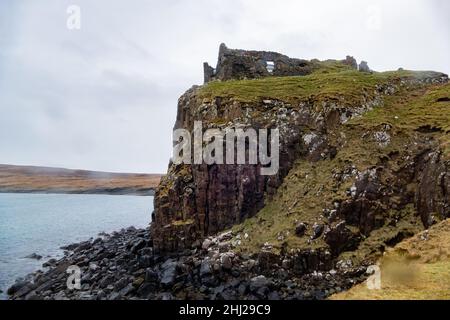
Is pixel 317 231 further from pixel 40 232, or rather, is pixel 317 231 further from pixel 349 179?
pixel 40 232

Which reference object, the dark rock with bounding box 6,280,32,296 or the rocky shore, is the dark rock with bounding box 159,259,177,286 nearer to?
the rocky shore

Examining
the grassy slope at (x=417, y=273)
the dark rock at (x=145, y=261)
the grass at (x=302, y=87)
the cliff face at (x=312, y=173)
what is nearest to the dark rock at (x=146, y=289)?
the dark rock at (x=145, y=261)

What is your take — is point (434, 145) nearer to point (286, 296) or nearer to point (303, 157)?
point (303, 157)

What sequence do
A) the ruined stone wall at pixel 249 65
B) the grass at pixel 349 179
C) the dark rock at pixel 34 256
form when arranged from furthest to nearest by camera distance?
1. the ruined stone wall at pixel 249 65
2. the dark rock at pixel 34 256
3. the grass at pixel 349 179

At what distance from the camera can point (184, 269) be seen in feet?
114

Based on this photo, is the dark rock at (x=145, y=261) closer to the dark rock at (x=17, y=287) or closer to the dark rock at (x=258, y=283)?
the dark rock at (x=17, y=287)

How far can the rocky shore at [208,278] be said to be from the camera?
30703 mm

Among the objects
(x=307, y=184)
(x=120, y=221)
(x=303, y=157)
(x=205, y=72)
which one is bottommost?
(x=120, y=221)

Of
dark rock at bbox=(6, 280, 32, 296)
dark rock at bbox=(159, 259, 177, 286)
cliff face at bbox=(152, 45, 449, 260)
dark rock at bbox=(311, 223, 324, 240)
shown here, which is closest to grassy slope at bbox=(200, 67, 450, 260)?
cliff face at bbox=(152, 45, 449, 260)

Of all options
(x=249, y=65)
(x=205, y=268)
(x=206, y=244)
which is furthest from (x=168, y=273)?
(x=249, y=65)

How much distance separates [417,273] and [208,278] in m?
16.2

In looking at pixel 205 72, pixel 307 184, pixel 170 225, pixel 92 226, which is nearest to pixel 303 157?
pixel 307 184

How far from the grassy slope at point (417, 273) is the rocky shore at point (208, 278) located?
502cm
